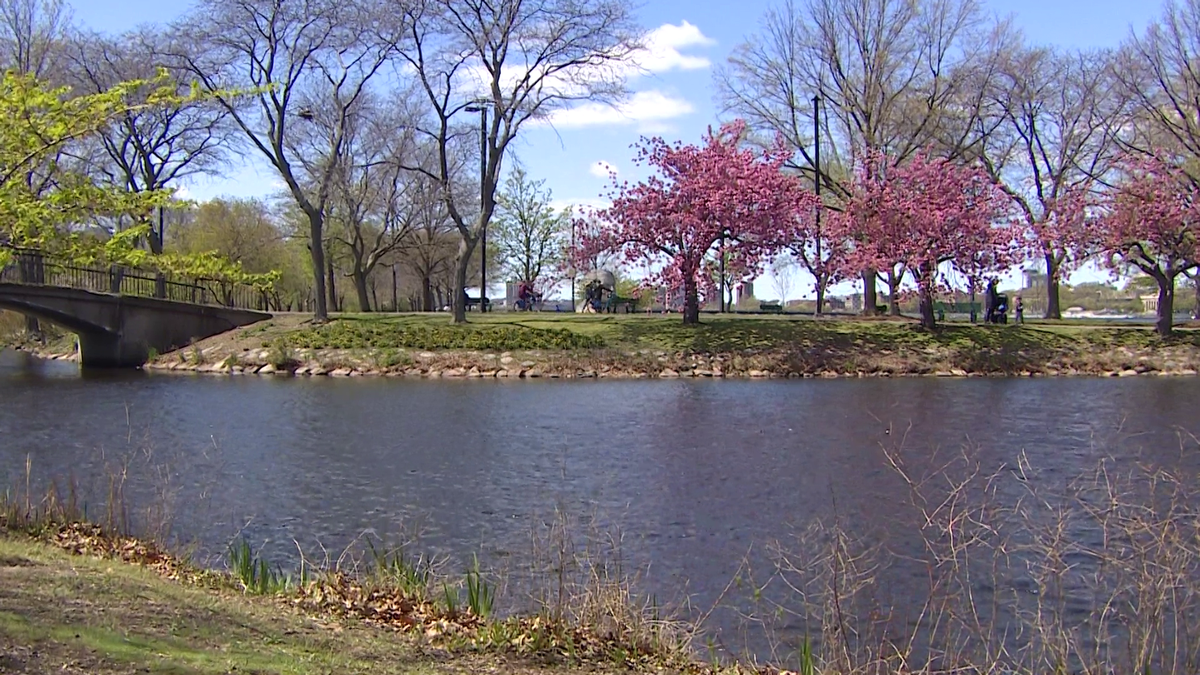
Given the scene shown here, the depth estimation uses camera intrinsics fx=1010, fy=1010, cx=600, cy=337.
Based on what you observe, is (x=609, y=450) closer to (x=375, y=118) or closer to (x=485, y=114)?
(x=485, y=114)

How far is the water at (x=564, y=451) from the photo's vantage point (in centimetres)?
1239

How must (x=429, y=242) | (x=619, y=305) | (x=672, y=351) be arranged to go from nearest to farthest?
1. (x=672, y=351)
2. (x=619, y=305)
3. (x=429, y=242)

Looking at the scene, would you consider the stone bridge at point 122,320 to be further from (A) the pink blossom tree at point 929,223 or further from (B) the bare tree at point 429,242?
(A) the pink blossom tree at point 929,223

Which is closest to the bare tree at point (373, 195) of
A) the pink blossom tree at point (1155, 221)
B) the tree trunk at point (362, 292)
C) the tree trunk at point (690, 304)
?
the tree trunk at point (362, 292)

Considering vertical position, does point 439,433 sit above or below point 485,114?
below

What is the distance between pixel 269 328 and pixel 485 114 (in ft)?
Answer: 41.4

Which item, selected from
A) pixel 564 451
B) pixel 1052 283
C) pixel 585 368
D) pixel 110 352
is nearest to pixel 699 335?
pixel 585 368

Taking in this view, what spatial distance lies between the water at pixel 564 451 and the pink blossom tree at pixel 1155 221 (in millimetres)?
9943

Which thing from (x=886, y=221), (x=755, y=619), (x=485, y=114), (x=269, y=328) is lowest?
(x=755, y=619)

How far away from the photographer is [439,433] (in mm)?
20547

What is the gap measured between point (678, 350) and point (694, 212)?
6011mm

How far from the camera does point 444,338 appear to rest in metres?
37.8

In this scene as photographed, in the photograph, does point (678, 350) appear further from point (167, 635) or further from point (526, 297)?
point (167, 635)

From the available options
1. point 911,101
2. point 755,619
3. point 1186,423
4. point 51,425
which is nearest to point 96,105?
point 755,619
